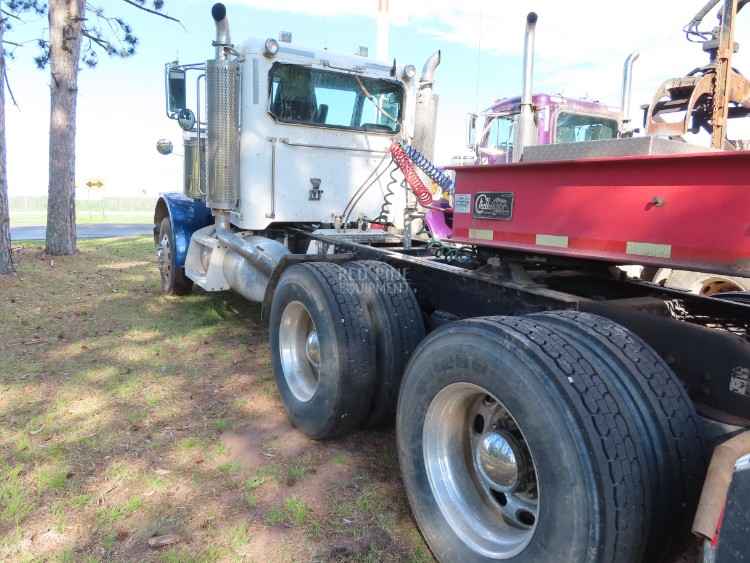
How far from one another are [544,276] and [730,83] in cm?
128

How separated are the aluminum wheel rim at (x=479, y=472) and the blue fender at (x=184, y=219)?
5.18 meters

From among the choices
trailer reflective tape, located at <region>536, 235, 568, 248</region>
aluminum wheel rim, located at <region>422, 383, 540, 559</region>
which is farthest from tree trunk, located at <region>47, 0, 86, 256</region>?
trailer reflective tape, located at <region>536, 235, 568, 248</region>

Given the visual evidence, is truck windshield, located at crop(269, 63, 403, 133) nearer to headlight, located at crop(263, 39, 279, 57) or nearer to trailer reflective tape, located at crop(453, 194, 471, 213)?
headlight, located at crop(263, 39, 279, 57)

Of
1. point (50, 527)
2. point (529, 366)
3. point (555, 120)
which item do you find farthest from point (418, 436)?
point (555, 120)

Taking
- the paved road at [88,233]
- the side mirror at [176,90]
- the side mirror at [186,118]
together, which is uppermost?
the side mirror at [176,90]

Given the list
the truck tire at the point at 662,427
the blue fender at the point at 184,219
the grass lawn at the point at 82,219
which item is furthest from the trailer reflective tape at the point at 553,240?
the grass lawn at the point at 82,219

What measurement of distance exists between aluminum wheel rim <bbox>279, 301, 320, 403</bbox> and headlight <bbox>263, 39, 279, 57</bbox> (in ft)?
8.53

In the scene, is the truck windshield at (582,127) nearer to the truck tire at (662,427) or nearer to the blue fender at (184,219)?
the blue fender at (184,219)

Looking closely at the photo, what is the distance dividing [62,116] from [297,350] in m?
8.91

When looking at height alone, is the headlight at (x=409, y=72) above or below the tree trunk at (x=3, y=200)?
above

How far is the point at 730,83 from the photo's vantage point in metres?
2.80

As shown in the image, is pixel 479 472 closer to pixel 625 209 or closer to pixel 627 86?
pixel 625 209

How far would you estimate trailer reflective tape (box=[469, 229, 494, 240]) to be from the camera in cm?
265

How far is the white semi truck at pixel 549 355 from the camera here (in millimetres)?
1748
